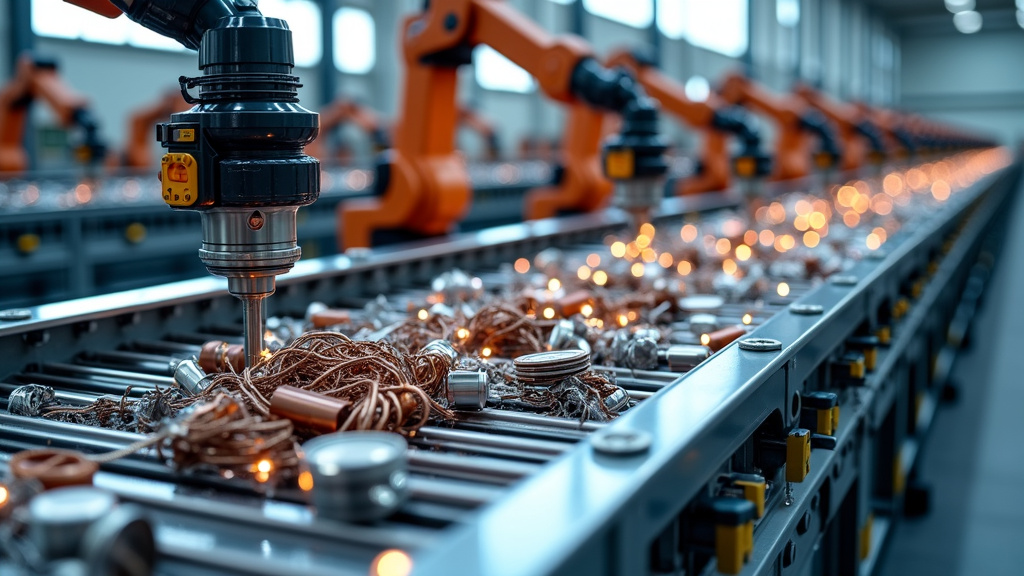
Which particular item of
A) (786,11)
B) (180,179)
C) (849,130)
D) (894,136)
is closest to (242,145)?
(180,179)

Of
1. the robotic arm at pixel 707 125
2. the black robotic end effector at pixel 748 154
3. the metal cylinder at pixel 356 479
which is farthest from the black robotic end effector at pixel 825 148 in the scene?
the metal cylinder at pixel 356 479

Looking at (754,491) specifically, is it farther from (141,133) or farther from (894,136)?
(894,136)

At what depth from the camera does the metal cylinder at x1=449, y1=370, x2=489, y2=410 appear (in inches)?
58.4

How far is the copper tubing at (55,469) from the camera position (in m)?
1.03

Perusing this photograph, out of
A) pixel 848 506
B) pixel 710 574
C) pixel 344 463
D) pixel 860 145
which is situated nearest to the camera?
pixel 344 463

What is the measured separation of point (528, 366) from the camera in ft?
5.18

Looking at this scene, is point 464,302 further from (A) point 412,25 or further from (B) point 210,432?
(A) point 412,25

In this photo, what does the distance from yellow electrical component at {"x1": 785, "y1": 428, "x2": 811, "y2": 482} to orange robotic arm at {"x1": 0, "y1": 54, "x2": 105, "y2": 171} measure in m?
6.43

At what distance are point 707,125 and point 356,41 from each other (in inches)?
→ 372

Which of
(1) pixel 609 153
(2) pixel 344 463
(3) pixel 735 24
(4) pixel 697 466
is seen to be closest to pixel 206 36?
(2) pixel 344 463

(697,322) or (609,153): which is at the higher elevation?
(609,153)

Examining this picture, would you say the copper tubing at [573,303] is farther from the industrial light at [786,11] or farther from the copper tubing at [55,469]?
the industrial light at [786,11]

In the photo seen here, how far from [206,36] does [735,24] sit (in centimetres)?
2278

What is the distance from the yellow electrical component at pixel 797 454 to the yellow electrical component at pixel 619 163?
163 cm
